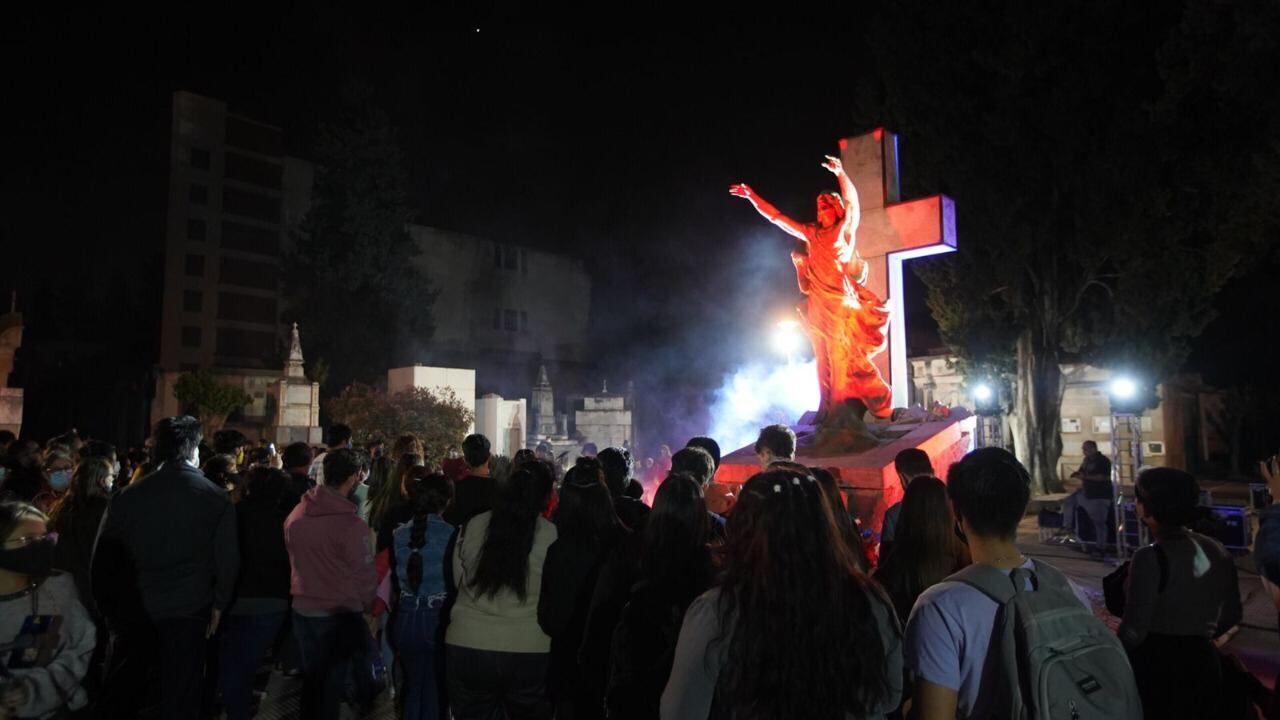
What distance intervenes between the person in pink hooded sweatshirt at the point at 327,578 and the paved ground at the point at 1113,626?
1022 mm

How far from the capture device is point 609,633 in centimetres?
341

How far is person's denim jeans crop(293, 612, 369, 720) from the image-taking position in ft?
14.3

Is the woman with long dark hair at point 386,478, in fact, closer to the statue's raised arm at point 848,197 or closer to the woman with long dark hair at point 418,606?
the woman with long dark hair at point 418,606

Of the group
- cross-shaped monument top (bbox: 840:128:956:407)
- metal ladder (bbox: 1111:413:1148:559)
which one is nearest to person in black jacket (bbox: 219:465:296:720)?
cross-shaped monument top (bbox: 840:128:956:407)

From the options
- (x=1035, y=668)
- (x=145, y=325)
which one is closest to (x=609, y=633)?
(x=1035, y=668)

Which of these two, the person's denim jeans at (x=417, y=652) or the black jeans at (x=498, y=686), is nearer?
the black jeans at (x=498, y=686)

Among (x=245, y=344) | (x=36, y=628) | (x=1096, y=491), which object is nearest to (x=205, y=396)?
(x=245, y=344)

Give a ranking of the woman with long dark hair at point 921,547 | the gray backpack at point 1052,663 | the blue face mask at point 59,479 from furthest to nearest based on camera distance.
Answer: the blue face mask at point 59,479
the woman with long dark hair at point 921,547
the gray backpack at point 1052,663

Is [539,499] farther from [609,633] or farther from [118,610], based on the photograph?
[118,610]

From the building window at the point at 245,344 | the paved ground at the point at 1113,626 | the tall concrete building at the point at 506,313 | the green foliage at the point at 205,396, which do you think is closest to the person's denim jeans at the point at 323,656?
the paved ground at the point at 1113,626

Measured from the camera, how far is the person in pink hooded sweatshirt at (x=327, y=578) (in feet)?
14.3

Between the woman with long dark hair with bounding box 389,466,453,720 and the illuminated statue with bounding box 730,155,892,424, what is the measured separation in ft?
28.5

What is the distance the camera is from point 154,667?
432 centimetres

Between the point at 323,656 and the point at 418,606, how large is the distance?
75 cm
